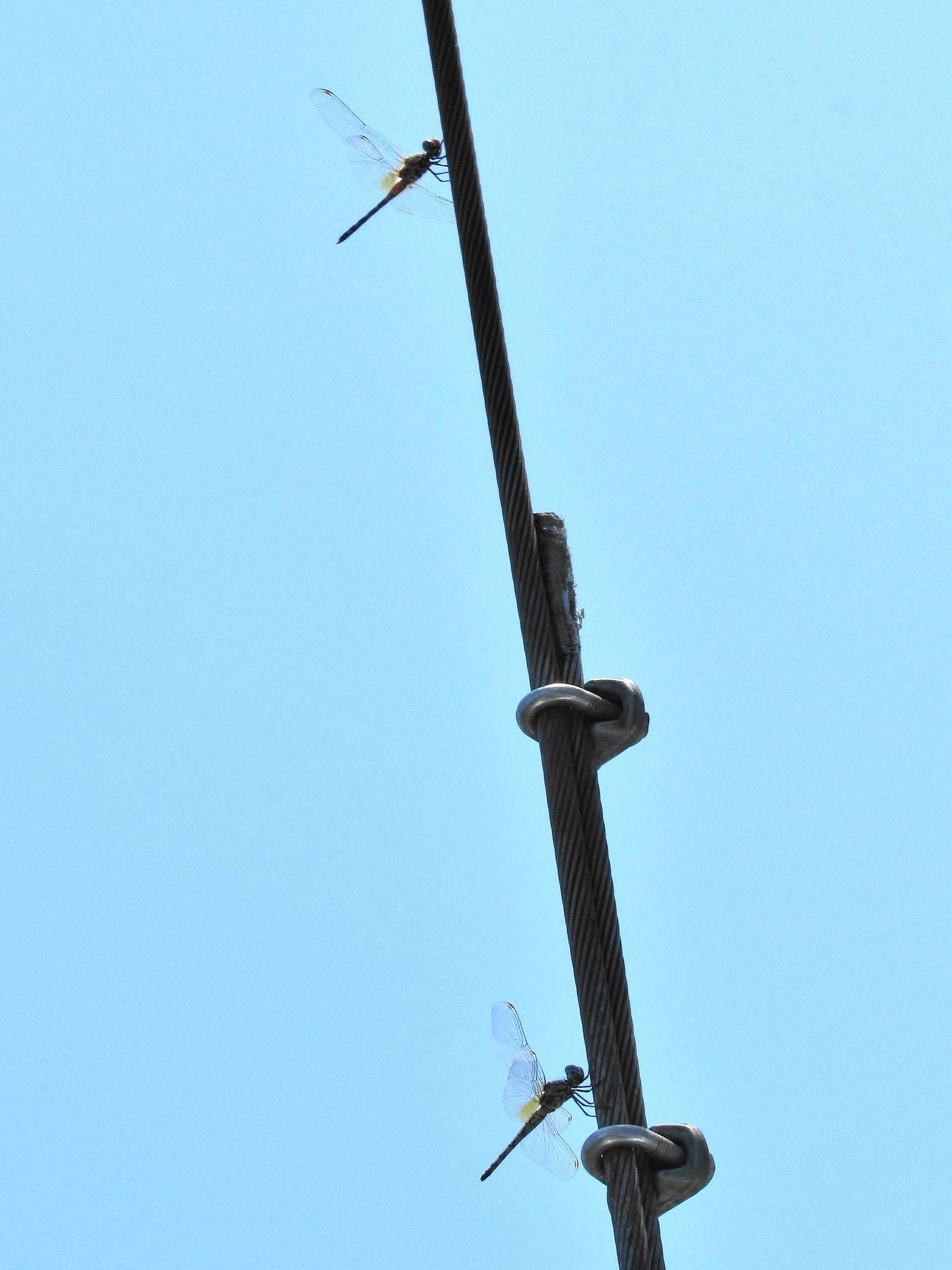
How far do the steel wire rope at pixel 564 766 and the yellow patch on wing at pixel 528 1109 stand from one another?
12.8 feet

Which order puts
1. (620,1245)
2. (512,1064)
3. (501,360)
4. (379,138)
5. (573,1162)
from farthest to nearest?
(379,138) < (512,1064) < (573,1162) < (501,360) < (620,1245)

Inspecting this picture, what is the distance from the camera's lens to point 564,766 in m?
2.99

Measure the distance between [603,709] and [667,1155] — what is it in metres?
0.86

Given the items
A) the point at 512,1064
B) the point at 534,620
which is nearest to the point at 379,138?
the point at 512,1064

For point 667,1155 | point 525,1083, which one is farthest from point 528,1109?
point 667,1155

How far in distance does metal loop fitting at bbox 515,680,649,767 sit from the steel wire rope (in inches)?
0.9

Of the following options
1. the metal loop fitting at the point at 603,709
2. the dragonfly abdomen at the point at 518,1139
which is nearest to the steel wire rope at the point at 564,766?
the metal loop fitting at the point at 603,709

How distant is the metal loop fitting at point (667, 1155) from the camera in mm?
2752

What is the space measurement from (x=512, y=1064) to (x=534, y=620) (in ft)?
13.7

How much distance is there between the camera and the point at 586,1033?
9.22ft

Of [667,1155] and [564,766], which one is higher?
[564,766]

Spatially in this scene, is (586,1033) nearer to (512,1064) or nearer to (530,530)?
(530,530)

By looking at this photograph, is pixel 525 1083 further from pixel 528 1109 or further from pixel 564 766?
pixel 564 766

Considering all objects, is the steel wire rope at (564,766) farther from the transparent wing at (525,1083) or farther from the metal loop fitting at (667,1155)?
the transparent wing at (525,1083)
